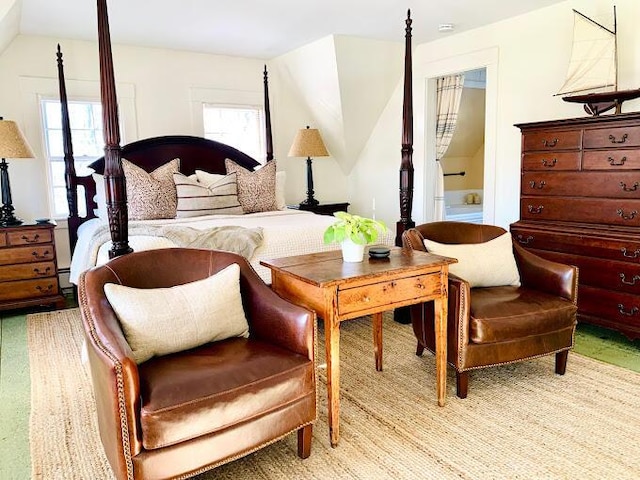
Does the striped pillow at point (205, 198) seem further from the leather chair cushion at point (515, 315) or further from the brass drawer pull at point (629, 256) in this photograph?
the brass drawer pull at point (629, 256)

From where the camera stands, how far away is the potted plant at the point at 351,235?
2.43 meters

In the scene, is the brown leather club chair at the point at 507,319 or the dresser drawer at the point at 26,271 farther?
Result: the dresser drawer at the point at 26,271

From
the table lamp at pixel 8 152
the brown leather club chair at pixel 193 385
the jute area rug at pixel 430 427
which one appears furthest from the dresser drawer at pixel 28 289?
the brown leather club chair at pixel 193 385

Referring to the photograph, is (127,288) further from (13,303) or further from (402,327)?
(13,303)

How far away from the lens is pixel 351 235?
2418 mm

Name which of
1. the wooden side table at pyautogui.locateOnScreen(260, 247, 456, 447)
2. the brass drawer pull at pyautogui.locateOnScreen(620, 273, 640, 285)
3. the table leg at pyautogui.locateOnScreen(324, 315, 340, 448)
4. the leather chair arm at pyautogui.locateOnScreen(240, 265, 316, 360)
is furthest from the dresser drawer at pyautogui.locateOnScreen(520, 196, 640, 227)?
the leather chair arm at pyautogui.locateOnScreen(240, 265, 316, 360)

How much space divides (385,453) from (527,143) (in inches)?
107

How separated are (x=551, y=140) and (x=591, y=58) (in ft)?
2.04

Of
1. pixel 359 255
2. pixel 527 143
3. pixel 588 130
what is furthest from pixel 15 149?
pixel 588 130

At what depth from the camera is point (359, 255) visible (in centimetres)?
246

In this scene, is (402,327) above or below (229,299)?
below

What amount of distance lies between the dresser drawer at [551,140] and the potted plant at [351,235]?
1.93m

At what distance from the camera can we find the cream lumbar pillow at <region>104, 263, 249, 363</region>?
1.94 meters

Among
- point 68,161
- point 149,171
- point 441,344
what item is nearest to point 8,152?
point 68,161
